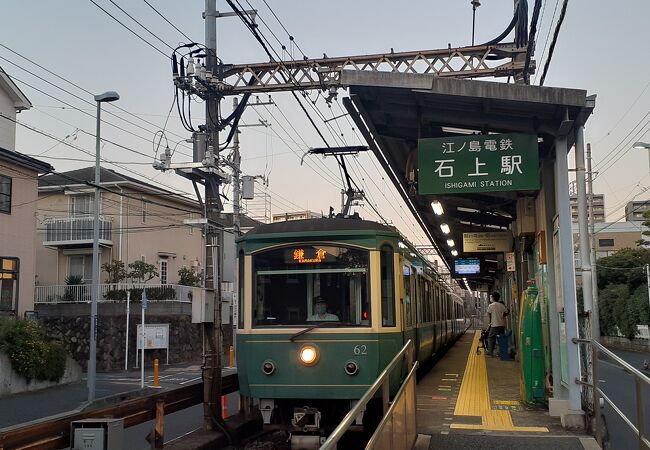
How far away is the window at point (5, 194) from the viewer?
2253 centimetres

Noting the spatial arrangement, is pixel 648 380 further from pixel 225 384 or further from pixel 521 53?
pixel 521 53

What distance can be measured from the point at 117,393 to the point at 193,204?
16762 mm

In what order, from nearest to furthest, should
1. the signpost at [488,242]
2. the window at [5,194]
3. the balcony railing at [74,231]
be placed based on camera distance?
1. the signpost at [488,242]
2. the window at [5,194]
3. the balcony railing at [74,231]

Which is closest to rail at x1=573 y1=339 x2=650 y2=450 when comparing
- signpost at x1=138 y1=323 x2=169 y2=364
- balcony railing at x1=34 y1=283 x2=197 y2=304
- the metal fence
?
signpost at x1=138 y1=323 x2=169 y2=364

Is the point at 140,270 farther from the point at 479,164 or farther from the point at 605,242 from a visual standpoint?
the point at 605,242

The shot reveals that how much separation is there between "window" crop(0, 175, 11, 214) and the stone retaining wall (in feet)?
19.8

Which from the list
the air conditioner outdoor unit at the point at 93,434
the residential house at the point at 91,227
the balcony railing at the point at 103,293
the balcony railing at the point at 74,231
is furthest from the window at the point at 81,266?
the air conditioner outdoor unit at the point at 93,434

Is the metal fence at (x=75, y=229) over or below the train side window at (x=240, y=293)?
over

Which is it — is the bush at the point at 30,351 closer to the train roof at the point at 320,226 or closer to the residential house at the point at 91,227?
the residential house at the point at 91,227

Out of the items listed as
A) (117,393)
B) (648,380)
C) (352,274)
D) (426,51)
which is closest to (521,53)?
(426,51)

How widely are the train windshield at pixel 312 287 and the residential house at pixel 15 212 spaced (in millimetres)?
17464

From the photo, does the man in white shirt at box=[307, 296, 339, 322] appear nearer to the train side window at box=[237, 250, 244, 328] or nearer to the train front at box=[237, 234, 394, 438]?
the train front at box=[237, 234, 394, 438]

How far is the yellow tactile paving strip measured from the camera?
296 inches

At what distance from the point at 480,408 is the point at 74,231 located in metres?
25.4
